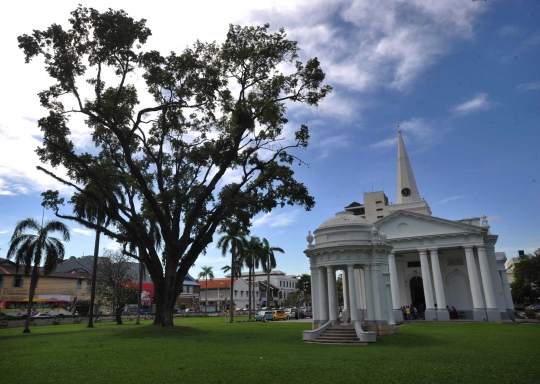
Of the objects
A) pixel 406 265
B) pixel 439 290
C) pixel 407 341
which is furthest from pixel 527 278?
pixel 407 341

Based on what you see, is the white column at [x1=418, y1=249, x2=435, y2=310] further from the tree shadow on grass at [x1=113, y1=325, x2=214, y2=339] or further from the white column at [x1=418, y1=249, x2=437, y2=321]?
the tree shadow on grass at [x1=113, y1=325, x2=214, y2=339]

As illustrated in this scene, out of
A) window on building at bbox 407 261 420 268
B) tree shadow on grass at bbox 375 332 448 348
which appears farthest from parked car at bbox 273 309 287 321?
tree shadow on grass at bbox 375 332 448 348

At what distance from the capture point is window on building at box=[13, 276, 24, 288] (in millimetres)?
53344

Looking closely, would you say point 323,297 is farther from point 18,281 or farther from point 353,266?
point 18,281

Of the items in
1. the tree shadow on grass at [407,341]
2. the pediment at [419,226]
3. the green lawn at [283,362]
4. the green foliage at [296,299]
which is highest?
the pediment at [419,226]

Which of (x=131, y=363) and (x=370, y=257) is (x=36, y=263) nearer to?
(x=131, y=363)

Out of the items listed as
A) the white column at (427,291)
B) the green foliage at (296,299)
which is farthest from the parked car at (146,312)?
the white column at (427,291)

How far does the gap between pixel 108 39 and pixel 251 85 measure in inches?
346

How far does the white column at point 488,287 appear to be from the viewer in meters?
30.8

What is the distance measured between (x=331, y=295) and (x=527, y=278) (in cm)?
5367

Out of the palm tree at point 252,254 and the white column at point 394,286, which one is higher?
the palm tree at point 252,254

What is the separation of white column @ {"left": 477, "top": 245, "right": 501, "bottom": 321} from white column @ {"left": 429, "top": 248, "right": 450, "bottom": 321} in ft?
10.7

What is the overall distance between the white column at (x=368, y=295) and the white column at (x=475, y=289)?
1719 cm

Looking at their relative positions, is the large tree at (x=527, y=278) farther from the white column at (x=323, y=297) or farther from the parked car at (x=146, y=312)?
the parked car at (x=146, y=312)
